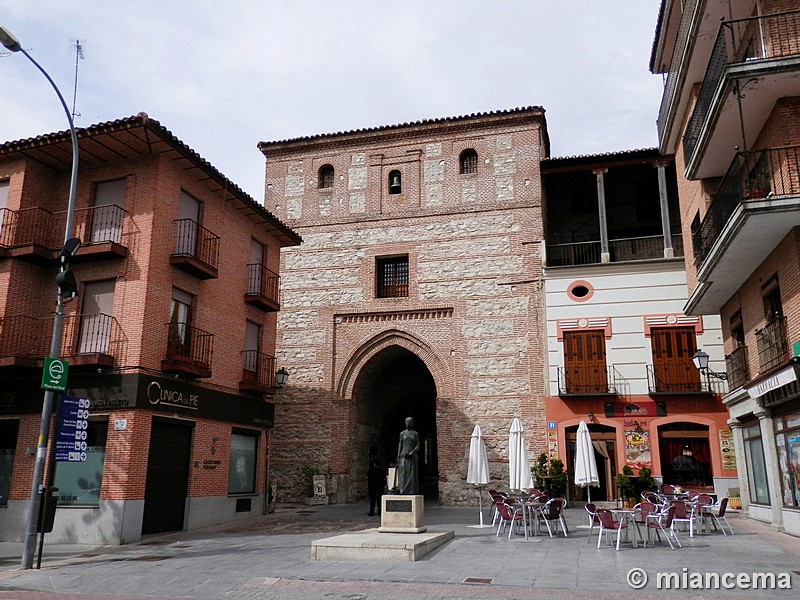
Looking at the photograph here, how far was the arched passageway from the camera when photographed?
82.3 feet

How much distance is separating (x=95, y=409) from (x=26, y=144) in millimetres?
6324

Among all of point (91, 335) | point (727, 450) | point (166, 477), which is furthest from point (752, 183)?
point (91, 335)

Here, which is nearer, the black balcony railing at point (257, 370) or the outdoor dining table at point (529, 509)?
the outdoor dining table at point (529, 509)

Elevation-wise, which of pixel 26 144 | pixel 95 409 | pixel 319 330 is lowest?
pixel 95 409

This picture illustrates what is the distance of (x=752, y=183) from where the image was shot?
13.0 m

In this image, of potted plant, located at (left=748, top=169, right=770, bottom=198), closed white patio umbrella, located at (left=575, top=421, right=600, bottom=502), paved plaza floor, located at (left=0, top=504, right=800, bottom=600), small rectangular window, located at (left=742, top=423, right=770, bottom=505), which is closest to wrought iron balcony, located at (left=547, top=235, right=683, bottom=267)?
small rectangular window, located at (left=742, top=423, right=770, bottom=505)

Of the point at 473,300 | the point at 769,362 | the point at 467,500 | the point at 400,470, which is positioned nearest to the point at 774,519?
the point at 769,362

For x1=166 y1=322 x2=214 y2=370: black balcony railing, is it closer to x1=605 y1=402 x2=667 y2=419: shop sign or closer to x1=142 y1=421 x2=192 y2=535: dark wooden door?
x1=142 y1=421 x2=192 y2=535: dark wooden door

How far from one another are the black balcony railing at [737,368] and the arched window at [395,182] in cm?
1319

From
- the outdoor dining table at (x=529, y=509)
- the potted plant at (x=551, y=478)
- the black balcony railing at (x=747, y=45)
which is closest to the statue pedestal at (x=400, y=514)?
the outdoor dining table at (x=529, y=509)

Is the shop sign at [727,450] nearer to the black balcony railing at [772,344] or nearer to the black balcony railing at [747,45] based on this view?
the black balcony railing at [772,344]

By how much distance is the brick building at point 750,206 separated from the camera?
11656 mm

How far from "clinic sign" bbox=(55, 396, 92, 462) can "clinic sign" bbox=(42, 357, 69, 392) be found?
0.58 metres

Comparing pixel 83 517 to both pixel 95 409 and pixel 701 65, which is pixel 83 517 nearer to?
pixel 95 409
